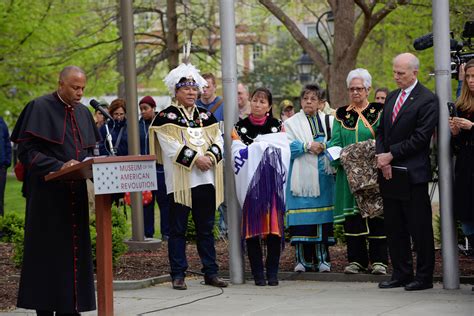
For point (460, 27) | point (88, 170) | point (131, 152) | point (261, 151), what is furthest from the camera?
point (460, 27)

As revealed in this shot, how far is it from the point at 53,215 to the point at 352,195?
145 inches

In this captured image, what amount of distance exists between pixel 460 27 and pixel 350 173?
950 centimetres

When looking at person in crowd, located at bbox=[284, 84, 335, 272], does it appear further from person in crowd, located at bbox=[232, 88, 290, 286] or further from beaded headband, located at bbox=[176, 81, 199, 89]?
beaded headband, located at bbox=[176, 81, 199, 89]

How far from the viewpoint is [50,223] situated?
323 inches

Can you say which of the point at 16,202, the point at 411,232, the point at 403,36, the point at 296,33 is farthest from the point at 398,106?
the point at 403,36

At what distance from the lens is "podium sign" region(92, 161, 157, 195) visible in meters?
7.67

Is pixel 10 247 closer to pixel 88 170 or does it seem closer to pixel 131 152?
pixel 131 152

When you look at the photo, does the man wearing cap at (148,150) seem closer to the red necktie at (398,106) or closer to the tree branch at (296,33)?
the tree branch at (296,33)

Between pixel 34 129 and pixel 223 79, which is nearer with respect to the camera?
pixel 34 129

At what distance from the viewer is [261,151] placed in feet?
33.7

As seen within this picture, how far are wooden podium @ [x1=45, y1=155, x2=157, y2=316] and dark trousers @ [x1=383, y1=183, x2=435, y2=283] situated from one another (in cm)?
292

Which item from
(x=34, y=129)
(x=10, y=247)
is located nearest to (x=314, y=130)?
(x=34, y=129)

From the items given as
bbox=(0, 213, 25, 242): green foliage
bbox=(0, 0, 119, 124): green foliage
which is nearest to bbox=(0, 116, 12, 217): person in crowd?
bbox=(0, 213, 25, 242): green foliage

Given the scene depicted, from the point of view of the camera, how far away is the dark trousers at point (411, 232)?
32.0ft
